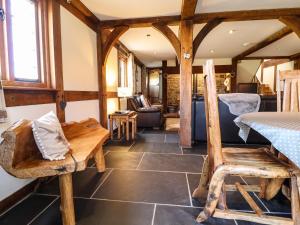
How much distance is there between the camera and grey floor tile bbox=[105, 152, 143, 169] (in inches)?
94.6

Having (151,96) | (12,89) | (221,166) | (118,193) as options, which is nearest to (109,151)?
(118,193)

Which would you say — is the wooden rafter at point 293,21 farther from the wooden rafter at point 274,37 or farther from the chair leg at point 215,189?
the chair leg at point 215,189

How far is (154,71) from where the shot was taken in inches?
390

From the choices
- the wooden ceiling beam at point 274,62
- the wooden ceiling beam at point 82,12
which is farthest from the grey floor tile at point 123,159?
the wooden ceiling beam at point 274,62

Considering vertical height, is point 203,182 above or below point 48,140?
below

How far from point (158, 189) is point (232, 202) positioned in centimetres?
66

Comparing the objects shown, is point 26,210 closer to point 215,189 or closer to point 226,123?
point 215,189

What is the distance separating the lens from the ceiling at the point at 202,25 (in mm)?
2715

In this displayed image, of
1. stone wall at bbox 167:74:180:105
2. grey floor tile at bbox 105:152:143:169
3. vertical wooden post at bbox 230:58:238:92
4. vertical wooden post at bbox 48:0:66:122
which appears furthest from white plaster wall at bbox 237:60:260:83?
vertical wooden post at bbox 48:0:66:122

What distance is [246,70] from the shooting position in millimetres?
7656

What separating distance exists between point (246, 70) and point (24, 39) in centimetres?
788

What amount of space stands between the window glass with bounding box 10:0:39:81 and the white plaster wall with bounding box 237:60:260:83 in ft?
24.7

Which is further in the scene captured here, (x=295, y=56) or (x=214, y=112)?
(x=295, y=56)

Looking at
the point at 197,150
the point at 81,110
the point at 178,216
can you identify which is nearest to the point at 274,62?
the point at 197,150
